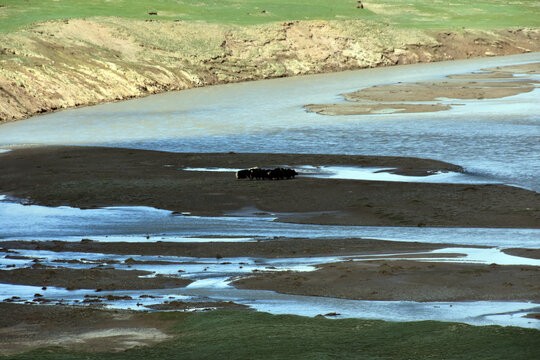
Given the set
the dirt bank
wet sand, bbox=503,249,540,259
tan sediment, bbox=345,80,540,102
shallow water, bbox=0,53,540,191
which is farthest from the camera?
the dirt bank

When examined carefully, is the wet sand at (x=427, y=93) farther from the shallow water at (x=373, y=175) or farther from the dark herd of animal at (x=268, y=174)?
the dark herd of animal at (x=268, y=174)

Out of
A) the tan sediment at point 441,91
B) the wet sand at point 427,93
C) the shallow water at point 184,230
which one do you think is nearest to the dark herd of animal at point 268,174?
the shallow water at point 184,230

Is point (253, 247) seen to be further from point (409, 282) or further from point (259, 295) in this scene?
point (409, 282)

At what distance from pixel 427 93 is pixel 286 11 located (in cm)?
2930

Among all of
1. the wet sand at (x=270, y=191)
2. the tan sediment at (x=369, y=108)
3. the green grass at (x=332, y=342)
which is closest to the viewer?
the green grass at (x=332, y=342)

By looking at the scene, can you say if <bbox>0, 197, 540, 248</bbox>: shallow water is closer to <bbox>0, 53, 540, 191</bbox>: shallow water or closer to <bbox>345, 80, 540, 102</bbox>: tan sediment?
<bbox>0, 53, 540, 191</bbox>: shallow water

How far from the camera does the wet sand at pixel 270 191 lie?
56.4 feet

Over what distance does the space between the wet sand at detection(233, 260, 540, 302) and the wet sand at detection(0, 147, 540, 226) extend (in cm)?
443

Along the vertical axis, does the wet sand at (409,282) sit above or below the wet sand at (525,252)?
above

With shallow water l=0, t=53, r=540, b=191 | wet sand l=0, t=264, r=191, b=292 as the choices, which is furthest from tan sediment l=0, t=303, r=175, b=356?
shallow water l=0, t=53, r=540, b=191

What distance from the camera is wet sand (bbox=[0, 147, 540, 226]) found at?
17203mm

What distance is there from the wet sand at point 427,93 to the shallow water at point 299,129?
121cm

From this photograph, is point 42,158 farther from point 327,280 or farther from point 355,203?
point 327,280

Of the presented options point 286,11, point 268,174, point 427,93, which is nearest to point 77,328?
point 268,174
